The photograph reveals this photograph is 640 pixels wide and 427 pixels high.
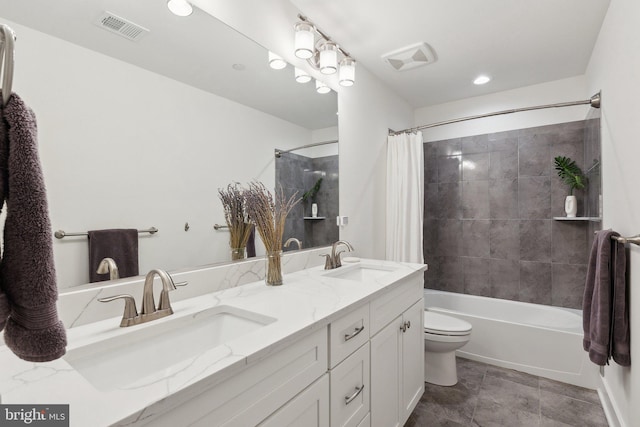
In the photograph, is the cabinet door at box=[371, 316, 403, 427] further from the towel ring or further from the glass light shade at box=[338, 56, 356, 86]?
the glass light shade at box=[338, 56, 356, 86]

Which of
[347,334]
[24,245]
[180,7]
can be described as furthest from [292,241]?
[24,245]

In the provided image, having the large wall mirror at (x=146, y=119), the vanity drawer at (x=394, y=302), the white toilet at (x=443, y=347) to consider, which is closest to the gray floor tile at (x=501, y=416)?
the white toilet at (x=443, y=347)

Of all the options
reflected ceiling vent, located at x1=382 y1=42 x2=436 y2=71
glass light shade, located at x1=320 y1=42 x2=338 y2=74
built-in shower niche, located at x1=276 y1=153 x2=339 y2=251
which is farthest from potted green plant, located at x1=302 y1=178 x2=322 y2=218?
reflected ceiling vent, located at x1=382 y1=42 x2=436 y2=71

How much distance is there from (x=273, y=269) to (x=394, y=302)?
2.13 feet

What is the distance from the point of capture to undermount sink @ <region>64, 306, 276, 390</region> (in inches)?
31.0

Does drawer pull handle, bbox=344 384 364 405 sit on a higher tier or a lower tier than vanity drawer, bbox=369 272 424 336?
lower

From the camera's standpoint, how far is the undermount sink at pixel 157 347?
79cm

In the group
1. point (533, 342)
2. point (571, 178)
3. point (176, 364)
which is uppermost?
point (571, 178)

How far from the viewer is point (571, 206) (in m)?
2.64

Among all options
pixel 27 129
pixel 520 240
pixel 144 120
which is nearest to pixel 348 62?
pixel 144 120

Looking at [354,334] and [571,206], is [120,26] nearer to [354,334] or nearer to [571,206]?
[354,334]

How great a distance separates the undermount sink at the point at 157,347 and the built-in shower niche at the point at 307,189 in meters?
0.75

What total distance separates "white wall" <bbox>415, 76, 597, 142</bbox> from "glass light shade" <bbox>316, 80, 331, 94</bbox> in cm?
184

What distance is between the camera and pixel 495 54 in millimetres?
2359
